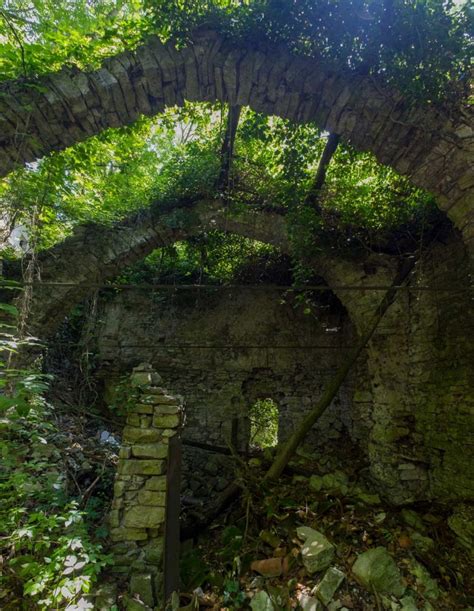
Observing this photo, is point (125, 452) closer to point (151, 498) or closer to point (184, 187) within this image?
point (151, 498)

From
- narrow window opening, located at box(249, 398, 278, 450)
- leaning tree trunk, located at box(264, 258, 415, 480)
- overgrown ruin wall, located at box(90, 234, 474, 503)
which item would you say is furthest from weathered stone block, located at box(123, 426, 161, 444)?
narrow window opening, located at box(249, 398, 278, 450)

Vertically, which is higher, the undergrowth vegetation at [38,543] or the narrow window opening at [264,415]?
the narrow window opening at [264,415]

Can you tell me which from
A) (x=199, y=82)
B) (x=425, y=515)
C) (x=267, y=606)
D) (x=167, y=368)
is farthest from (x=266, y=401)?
(x=199, y=82)

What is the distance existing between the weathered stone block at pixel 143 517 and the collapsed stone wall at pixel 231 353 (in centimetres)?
368

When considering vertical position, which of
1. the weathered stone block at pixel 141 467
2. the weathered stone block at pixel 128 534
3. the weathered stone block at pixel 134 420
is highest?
the weathered stone block at pixel 134 420

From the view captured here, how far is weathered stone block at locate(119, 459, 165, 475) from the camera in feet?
9.53

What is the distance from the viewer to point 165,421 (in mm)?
3047

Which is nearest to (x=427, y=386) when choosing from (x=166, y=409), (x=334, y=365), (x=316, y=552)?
(x=316, y=552)

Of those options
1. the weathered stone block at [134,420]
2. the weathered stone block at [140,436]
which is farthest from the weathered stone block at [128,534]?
the weathered stone block at [134,420]

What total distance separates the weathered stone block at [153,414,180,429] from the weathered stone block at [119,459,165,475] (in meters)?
0.29

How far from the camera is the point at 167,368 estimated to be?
6973mm

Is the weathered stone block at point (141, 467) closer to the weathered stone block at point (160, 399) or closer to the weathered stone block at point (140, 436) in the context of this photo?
the weathered stone block at point (140, 436)

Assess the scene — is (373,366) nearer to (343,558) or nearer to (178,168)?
(343,558)

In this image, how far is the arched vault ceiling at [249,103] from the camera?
281 cm
